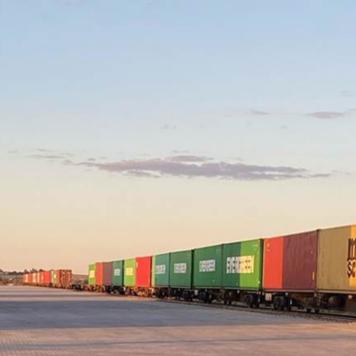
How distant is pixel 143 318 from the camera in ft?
118

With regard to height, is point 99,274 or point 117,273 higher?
point 117,273

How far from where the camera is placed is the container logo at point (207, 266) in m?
58.4

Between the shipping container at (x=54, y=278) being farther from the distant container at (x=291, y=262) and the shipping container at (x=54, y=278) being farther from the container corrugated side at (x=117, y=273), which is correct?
the distant container at (x=291, y=262)

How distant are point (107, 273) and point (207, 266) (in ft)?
143

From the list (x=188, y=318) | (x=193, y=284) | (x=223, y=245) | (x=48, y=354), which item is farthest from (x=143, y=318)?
(x=193, y=284)

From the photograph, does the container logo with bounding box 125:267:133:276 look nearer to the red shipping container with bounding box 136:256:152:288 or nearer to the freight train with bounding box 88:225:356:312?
the red shipping container with bounding box 136:256:152:288

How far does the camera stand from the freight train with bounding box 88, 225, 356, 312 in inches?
1483

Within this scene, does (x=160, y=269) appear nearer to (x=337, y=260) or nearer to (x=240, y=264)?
(x=240, y=264)

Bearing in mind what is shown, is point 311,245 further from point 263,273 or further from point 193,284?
point 193,284

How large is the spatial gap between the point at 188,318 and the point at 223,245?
20426mm

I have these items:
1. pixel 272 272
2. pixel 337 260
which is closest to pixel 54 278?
pixel 272 272

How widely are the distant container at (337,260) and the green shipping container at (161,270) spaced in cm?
3284

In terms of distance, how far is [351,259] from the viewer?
3609 cm

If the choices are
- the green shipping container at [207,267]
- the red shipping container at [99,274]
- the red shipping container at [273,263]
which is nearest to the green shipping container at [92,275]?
the red shipping container at [99,274]
